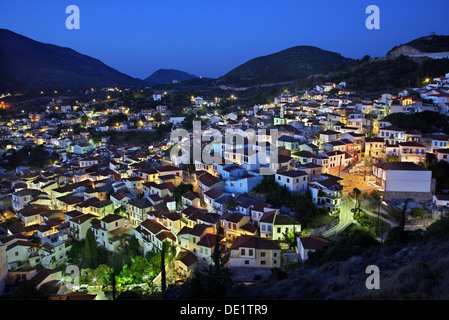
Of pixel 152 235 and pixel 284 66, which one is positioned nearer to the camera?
pixel 152 235

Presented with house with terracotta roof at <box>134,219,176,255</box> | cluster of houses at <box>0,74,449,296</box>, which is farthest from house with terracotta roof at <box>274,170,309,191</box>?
house with terracotta roof at <box>134,219,176,255</box>

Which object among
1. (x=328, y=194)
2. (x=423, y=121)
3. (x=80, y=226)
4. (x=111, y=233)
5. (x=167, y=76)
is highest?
(x=167, y=76)

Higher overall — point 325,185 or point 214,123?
point 214,123

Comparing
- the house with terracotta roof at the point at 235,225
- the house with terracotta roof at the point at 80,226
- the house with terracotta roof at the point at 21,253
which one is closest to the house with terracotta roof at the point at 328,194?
the house with terracotta roof at the point at 235,225

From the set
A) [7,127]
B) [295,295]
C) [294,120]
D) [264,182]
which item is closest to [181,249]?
[264,182]

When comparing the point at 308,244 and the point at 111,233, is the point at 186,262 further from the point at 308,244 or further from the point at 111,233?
the point at 111,233

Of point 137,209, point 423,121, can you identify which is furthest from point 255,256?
point 423,121
